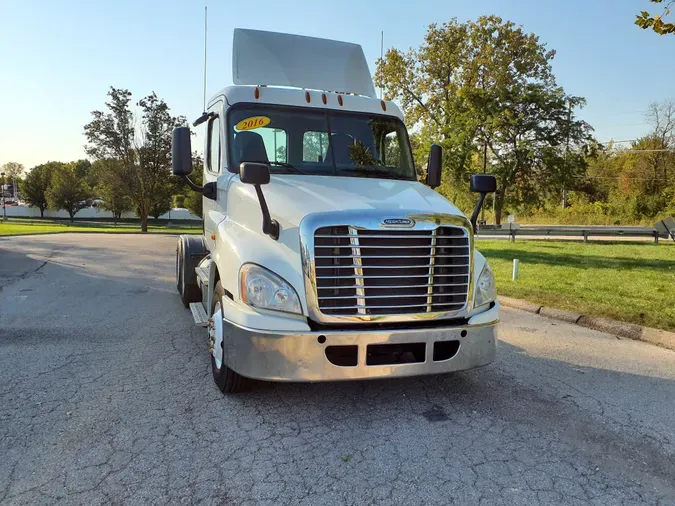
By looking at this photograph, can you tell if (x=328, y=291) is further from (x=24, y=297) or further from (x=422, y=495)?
(x=24, y=297)

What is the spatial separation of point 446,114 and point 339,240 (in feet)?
78.3

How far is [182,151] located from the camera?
16.0 ft

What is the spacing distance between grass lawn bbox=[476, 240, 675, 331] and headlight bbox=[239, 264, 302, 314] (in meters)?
5.39

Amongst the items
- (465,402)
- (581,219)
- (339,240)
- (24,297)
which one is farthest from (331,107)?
(581,219)

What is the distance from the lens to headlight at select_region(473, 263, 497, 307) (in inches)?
158

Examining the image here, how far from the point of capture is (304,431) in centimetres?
352

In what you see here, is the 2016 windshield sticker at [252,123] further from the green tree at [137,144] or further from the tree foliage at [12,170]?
the tree foliage at [12,170]

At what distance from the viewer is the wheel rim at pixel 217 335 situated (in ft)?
13.1

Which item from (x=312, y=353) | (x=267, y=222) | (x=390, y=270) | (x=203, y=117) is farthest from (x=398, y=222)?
(x=203, y=117)

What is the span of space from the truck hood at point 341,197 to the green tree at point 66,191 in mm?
69078

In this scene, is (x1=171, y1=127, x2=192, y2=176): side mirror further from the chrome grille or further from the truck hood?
the chrome grille

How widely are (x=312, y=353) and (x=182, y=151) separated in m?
2.59

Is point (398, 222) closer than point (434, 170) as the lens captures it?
Yes

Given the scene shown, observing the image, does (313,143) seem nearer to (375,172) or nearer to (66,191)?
(375,172)
